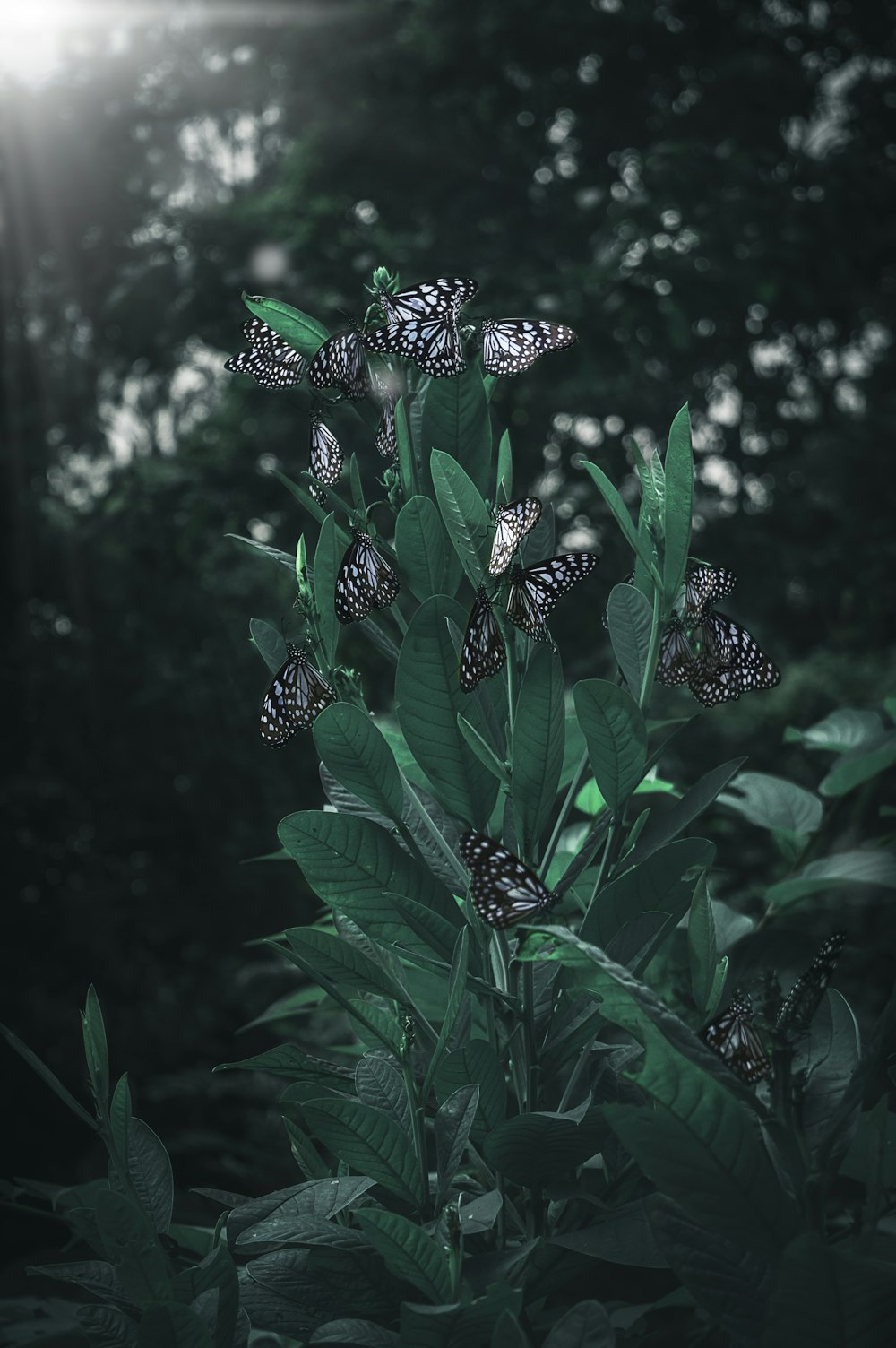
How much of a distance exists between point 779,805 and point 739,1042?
28.4 inches

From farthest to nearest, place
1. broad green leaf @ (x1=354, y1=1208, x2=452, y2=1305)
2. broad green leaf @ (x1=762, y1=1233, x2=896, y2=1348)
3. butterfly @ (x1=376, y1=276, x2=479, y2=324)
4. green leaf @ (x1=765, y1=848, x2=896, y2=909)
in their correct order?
1. green leaf @ (x1=765, y1=848, x2=896, y2=909)
2. butterfly @ (x1=376, y1=276, x2=479, y2=324)
3. broad green leaf @ (x1=354, y1=1208, x2=452, y2=1305)
4. broad green leaf @ (x1=762, y1=1233, x2=896, y2=1348)

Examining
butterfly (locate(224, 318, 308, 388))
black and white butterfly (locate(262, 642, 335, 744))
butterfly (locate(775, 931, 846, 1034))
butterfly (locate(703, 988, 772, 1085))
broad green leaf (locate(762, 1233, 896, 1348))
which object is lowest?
broad green leaf (locate(762, 1233, 896, 1348))

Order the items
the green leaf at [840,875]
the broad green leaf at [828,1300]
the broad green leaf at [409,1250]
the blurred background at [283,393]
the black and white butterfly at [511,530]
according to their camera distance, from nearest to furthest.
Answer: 1. the broad green leaf at [828,1300]
2. the broad green leaf at [409,1250]
3. the black and white butterfly at [511,530]
4. the green leaf at [840,875]
5. the blurred background at [283,393]

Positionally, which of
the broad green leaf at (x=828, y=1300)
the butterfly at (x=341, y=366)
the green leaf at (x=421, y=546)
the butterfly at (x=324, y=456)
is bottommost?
the broad green leaf at (x=828, y=1300)

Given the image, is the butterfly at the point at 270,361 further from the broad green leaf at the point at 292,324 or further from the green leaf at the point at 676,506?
the green leaf at the point at 676,506

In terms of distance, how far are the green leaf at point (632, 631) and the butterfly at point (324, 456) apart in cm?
24

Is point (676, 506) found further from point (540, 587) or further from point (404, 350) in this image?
point (404, 350)

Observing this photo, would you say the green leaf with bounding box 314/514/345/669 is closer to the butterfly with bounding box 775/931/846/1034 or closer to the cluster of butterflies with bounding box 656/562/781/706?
the cluster of butterflies with bounding box 656/562/781/706

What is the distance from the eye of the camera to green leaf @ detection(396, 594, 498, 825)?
0.68m

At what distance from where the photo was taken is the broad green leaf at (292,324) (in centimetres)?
80

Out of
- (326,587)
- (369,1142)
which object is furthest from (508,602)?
(369,1142)

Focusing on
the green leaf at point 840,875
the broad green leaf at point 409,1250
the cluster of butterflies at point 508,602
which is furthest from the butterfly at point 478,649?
the green leaf at point 840,875

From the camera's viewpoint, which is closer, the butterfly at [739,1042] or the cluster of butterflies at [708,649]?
the butterfly at [739,1042]

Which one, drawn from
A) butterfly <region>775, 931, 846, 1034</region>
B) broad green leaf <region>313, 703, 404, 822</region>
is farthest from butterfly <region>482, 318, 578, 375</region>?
butterfly <region>775, 931, 846, 1034</region>
